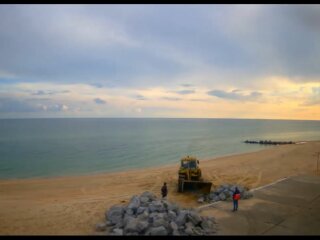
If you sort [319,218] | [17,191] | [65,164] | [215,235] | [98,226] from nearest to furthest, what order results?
[215,235] → [98,226] → [319,218] → [17,191] → [65,164]

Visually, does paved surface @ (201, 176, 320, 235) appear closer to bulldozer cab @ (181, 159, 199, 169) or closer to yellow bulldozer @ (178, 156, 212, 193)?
yellow bulldozer @ (178, 156, 212, 193)

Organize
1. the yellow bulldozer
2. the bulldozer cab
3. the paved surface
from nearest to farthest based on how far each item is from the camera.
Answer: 1. the paved surface
2. the yellow bulldozer
3. the bulldozer cab

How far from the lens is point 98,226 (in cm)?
1411

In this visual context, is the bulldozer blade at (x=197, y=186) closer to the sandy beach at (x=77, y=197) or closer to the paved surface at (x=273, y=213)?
the sandy beach at (x=77, y=197)

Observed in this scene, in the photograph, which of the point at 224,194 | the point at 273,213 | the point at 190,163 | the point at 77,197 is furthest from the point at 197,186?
the point at 77,197

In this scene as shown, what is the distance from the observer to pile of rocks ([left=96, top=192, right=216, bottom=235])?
12.5 meters

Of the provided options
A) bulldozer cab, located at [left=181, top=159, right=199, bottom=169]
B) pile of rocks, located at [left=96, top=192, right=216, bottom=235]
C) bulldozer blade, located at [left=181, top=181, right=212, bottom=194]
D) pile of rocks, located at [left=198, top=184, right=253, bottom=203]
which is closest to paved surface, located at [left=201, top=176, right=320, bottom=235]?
pile of rocks, located at [left=198, top=184, right=253, bottom=203]

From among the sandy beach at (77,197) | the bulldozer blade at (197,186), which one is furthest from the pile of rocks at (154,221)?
the bulldozer blade at (197,186)

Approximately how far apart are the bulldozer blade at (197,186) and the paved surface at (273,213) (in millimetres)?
3224

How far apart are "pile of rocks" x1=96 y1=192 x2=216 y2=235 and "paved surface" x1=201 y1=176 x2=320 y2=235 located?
3.25ft

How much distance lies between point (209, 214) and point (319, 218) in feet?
18.0

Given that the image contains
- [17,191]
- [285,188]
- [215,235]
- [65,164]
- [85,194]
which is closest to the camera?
[215,235]
